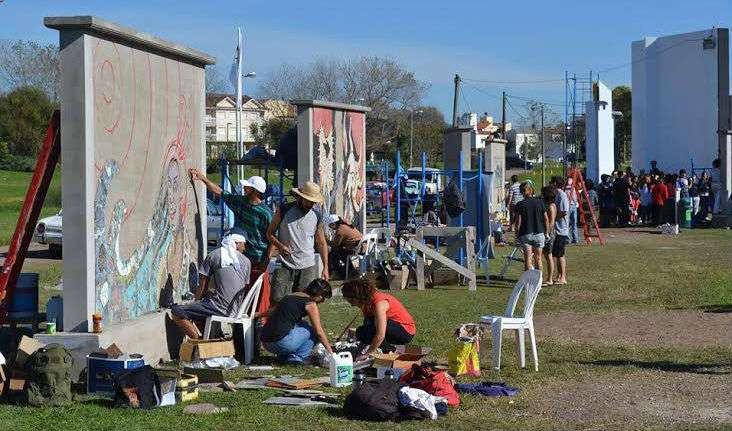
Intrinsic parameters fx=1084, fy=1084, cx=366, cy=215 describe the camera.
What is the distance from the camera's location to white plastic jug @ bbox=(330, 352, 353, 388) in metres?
9.62

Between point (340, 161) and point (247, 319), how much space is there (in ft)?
27.9

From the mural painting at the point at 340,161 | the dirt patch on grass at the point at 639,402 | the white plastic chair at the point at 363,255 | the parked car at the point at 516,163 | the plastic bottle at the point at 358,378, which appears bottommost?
the dirt patch on grass at the point at 639,402

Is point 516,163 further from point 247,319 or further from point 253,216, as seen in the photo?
point 247,319

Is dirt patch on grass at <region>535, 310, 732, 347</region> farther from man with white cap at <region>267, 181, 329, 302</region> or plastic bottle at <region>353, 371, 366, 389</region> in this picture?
plastic bottle at <region>353, 371, 366, 389</region>

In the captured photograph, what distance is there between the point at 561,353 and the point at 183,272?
4.40m

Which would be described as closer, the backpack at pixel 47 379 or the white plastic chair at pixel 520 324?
the backpack at pixel 47 379

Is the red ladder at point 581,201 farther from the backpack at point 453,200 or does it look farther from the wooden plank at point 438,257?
the wooden plank at point 438,257

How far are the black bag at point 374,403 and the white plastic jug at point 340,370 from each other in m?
1.08

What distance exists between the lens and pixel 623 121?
83000mm

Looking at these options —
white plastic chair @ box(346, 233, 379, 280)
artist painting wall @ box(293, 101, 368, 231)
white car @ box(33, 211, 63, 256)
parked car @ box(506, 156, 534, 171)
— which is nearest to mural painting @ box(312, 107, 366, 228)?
artist painting wall @ box(293, 101, 368, 231)

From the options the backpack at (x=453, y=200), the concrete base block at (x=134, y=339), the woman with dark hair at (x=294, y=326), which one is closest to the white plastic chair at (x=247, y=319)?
the woman with dark hair at (x=294, y=326)

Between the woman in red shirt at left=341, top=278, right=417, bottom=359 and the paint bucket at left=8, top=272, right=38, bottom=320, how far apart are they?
3.06 metres

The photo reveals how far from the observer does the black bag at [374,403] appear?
8266 millimetres

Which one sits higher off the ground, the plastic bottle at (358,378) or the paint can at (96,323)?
the paint can at (96,323)
